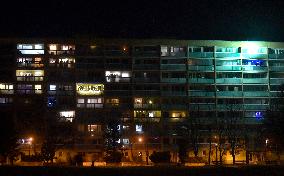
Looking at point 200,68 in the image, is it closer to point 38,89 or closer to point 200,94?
point 200,94

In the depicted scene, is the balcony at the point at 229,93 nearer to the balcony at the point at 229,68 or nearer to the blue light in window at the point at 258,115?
the balcony at the point at 229,68

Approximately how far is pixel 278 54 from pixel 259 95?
30.2ft

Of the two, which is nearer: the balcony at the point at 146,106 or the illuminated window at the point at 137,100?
the balcony at the point at 146,106

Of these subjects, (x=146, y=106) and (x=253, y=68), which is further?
(x=253, y=68)

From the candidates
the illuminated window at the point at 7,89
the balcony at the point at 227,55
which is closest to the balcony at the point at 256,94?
the balcony at the point at 227,55

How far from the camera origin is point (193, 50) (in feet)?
348

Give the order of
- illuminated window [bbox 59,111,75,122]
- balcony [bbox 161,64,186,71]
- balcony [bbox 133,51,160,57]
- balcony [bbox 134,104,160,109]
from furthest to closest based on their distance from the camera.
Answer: balcony [bbox 133,51,160,57]
balcony [bbox 161,64,186,71]
balcony [bbox 134,104,160,109]
illuminated window [bbox 59,111,75,122]

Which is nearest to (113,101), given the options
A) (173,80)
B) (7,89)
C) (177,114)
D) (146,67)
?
(146,67)

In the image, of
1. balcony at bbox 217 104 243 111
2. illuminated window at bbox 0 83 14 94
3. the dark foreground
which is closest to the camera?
the dark foreground

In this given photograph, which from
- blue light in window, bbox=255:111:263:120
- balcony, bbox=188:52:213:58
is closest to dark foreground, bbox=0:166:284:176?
blue light in window, bbox=255:111:263:120

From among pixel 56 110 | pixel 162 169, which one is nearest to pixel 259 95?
pixel 56 110

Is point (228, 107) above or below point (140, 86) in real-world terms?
below

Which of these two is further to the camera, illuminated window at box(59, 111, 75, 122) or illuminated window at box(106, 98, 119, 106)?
illuminated window at box(106, 98, 119, 106)

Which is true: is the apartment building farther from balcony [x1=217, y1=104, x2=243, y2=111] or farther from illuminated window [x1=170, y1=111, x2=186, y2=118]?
illuminated window [x1=170, y1=111, x2=186, y2=118]
